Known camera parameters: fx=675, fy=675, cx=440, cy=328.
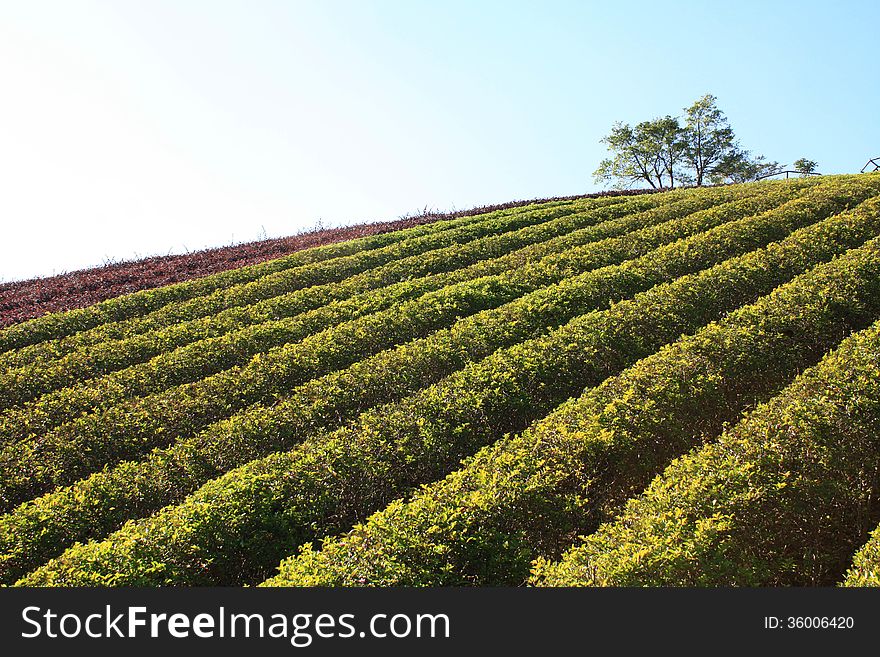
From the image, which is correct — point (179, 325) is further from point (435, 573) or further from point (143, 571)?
point (435, 573)

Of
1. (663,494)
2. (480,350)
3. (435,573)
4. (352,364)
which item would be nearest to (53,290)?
(352,364)

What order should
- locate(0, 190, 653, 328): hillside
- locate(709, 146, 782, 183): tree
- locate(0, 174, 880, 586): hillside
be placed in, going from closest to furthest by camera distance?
locate(0, 174, 880, 586): hillside
locate(0, 190, 653, 328): hillside
locate(709, 146, 782, 183): tree

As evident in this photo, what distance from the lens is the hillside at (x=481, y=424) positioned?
835 centimetres

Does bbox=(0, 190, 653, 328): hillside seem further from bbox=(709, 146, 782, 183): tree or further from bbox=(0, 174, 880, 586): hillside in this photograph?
bbox=(709, 146, 782, 183): tree

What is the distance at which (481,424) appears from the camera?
11555mm

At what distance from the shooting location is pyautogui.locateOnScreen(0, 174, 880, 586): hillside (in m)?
8.35

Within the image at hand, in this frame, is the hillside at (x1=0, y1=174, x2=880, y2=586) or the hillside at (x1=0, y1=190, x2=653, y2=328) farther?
the hillside at (x1=0, y1=190, x2=653, y2=328)

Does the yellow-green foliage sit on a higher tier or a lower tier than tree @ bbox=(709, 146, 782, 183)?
lower

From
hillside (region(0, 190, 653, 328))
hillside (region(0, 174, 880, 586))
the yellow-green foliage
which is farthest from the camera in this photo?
hillside (region(0, 190, 653, 328))

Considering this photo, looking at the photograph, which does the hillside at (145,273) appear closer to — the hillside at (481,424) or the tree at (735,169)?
the hillside at (481,424)

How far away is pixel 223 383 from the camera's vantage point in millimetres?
14102

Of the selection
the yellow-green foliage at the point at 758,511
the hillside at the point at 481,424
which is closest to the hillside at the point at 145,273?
the hillside at the point at 481,424

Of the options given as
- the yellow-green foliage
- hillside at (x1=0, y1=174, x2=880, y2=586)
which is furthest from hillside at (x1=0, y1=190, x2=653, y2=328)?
the yellow-green foliage

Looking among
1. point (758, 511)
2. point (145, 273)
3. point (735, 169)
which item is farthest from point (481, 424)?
point (735, 169)
